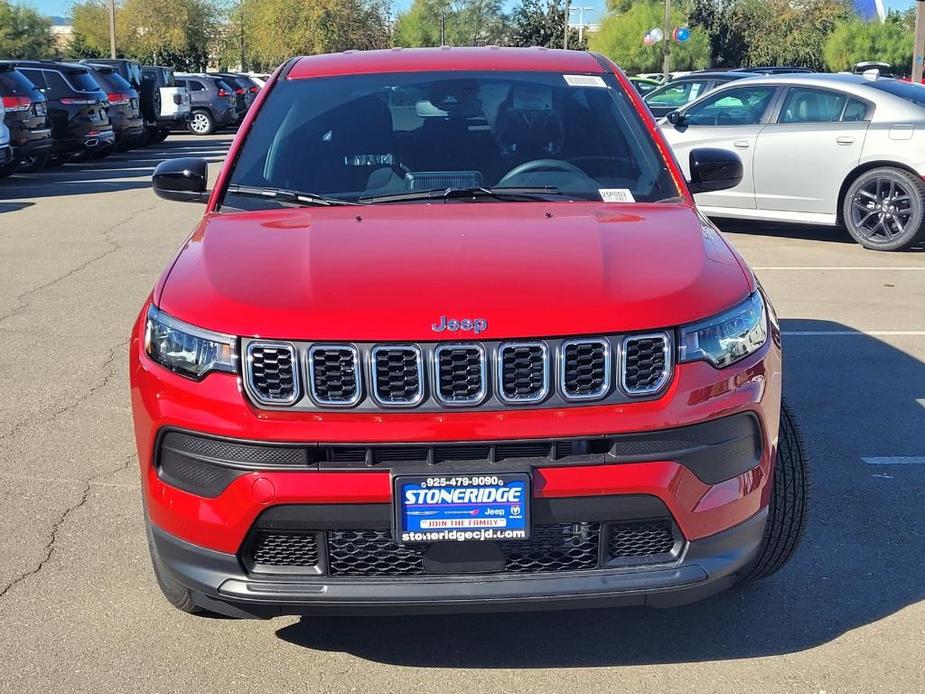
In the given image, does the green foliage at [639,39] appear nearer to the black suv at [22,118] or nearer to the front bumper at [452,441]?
the black suv at [22,118]

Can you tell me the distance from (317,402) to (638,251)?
1.07 meters

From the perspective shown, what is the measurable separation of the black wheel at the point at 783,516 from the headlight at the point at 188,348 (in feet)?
5.32

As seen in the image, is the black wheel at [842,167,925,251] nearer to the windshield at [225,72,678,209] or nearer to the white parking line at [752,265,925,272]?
the white parking line at [752,265,925,272]

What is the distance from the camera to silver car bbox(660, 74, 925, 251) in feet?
35.3

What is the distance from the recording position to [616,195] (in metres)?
4.18

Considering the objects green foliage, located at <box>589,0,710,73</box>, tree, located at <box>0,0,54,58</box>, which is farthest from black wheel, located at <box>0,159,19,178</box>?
green foliage, located at <box>589,0,710,73</box>

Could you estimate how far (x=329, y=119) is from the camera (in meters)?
4.53

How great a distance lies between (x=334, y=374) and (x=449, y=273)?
0.46 meters

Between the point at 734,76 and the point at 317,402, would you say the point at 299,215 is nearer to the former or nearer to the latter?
the point at 317,402

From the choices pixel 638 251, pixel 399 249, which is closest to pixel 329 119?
pixel 399 249

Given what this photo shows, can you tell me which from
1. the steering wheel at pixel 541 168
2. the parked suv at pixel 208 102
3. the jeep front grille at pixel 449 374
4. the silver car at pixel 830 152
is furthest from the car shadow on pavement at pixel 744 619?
the parked suv at pixel 208 102

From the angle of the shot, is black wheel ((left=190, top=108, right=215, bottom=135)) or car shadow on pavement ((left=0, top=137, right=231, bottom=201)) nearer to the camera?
car shadow on pavement ((left=0, top=137, right=231, bottom=201))

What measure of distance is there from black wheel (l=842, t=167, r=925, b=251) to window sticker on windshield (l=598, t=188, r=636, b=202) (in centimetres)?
734

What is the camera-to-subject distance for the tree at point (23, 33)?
209ft
